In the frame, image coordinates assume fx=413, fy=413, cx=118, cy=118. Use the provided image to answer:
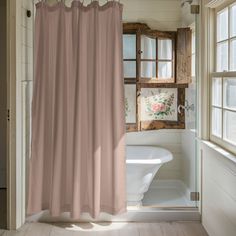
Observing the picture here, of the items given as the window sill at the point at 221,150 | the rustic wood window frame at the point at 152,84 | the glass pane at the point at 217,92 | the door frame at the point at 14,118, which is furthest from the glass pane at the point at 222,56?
the door frame at the point at 14,118

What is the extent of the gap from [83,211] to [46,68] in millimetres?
1344

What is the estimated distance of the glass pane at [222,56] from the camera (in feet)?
10.8

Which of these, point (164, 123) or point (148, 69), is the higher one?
point (148, 69)

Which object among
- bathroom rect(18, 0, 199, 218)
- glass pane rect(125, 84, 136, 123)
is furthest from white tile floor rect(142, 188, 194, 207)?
glass pane rect(125, 84, 136, 123)

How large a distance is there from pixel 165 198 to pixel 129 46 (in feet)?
5.28

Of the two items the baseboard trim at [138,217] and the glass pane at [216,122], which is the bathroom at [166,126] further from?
the glass pane at [216,122]

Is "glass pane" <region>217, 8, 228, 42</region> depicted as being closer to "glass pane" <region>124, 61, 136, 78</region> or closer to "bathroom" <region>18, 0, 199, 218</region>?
"bathroom" <region>18, 0, 199, 218</region>

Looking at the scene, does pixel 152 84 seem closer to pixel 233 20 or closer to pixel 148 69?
pixel 148 69

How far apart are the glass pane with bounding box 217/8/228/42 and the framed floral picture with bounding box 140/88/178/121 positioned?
1.11 m

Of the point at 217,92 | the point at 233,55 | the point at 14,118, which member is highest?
the point at 233,55

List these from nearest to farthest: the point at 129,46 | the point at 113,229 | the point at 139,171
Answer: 1. the point at 113,229
2. the point at 139,171
3. the point at 129,46

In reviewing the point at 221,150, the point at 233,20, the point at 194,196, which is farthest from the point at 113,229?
the point at 233,20

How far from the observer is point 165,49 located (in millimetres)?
4453

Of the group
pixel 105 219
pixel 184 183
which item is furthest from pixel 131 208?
pixel 184 183
